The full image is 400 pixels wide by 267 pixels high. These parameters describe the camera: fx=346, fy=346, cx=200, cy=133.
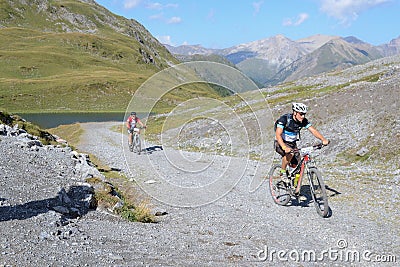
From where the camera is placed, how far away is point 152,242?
31.5 ft

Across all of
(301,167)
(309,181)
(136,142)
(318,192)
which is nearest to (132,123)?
(136,142)

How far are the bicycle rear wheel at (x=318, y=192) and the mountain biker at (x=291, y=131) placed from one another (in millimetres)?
878

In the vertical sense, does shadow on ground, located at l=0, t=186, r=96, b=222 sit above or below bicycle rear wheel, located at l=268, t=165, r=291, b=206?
above

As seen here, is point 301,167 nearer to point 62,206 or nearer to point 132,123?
point 62,206

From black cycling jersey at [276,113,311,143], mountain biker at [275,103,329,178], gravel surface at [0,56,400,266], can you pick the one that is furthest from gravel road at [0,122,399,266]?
black cycling jersey at [276,113,311,143]

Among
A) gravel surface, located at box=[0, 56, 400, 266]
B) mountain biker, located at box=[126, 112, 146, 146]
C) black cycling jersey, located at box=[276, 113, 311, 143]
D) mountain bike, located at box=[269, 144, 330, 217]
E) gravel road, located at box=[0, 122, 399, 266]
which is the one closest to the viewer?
gravel road, located at box=[0, 122, 399, 266]

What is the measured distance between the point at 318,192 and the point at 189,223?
4.84 meters

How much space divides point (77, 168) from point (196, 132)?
2569 centimetres

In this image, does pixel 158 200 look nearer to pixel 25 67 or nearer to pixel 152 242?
pixel 152 242

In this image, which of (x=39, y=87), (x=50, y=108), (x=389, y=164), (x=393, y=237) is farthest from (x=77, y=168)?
(x=39, y=87)

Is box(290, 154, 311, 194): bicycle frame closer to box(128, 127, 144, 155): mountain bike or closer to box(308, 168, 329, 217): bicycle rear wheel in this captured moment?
box(308, 168, 329, 217): bicycle rear wheel

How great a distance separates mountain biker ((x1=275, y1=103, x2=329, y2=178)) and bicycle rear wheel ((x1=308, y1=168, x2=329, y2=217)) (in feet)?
2.88

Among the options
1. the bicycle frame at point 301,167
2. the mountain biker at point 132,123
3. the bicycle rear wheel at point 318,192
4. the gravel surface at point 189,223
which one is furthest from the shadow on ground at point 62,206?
the mountain biker at point 132,123

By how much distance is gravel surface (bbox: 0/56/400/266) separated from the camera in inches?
327
